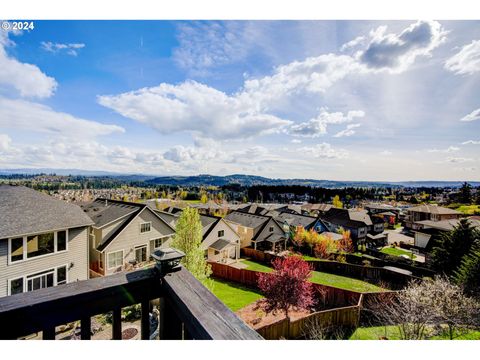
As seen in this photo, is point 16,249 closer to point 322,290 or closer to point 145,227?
point 145,227

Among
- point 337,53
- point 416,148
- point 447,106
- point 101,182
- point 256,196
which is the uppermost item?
point 337,53

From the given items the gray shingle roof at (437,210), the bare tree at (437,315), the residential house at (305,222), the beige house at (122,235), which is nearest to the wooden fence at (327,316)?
the bare tree at (437,315)

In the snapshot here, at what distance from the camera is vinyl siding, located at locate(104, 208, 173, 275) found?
1059 cm

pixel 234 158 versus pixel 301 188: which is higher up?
pixel 234 158

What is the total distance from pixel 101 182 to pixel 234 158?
12065mm

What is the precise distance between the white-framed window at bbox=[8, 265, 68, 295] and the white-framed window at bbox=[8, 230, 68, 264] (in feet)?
1.85

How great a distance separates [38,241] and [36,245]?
0.40 feet

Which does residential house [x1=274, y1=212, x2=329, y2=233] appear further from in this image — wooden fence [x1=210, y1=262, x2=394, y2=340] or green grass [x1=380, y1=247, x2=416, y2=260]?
wooden fence [x1=210, y1=262, x2=394, y2=340]

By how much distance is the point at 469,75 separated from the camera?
9.15 metres

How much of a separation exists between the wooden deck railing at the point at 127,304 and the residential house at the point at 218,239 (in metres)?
13.8

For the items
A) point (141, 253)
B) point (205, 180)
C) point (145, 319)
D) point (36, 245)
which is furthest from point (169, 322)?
point (205, 180)
